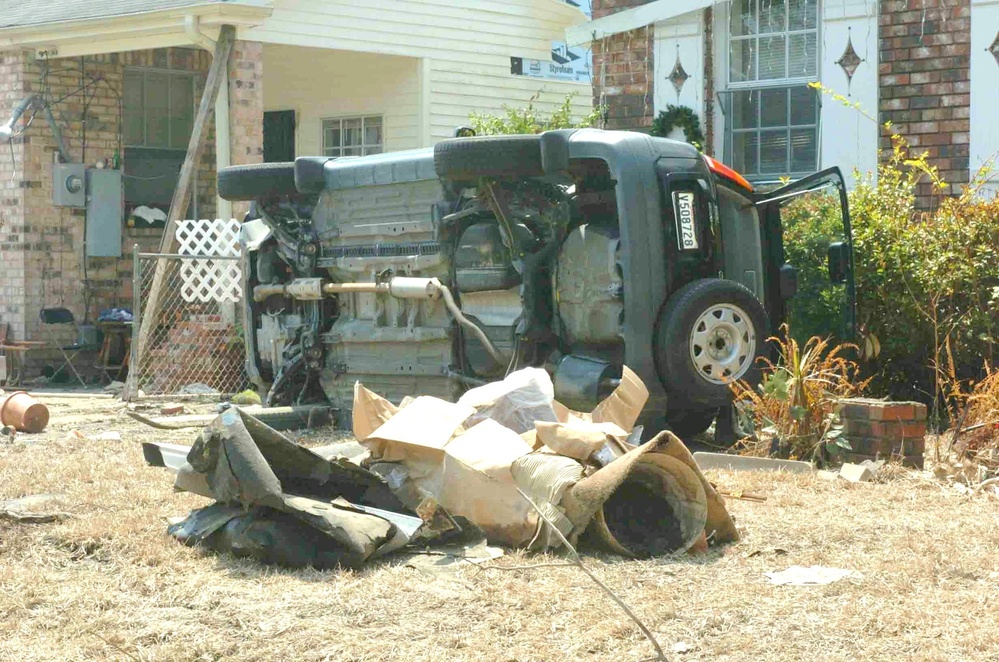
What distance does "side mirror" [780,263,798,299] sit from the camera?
29.8ft

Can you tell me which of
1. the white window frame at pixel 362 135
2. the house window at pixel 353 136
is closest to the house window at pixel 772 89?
the white window frame at pixel 362 135

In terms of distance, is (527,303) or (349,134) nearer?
(527,303)

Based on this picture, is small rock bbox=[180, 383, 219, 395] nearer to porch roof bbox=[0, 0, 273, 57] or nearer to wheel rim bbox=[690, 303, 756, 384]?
porch roof bbox=[0, 0, 273, 57]

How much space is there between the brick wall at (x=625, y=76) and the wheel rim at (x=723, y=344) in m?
5.44

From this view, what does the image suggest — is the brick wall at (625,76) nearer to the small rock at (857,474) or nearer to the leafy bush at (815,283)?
the leafy bush at (815,283)

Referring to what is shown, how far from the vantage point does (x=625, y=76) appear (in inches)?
526

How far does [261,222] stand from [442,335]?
230cm

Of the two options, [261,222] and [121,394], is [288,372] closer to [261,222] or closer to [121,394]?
[261,222]

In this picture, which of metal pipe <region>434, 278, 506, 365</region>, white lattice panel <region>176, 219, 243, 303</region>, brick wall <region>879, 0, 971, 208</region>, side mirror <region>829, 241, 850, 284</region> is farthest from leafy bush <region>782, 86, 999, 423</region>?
white lattice panel <region>176, 219, 243, 303</region>

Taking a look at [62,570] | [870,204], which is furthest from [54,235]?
[62,570]

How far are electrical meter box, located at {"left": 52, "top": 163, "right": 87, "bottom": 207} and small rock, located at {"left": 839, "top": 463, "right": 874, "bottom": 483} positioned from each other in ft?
36.9

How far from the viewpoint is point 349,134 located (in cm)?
1878

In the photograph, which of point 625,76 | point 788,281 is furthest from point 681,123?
point 788,281

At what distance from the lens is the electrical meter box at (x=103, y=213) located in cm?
1611
